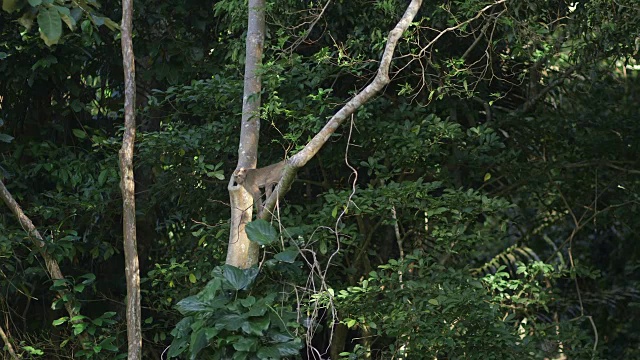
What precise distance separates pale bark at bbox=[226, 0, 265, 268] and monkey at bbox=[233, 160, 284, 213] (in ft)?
0.09

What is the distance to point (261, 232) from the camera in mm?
4801

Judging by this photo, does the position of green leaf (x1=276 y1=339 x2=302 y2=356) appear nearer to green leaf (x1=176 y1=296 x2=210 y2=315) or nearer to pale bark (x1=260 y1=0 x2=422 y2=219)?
green leaf (x1=176 y1=296 x2=210 y2=315)

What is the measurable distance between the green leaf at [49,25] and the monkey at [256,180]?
5.77 feet

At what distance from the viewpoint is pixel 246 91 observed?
5219 millimetres

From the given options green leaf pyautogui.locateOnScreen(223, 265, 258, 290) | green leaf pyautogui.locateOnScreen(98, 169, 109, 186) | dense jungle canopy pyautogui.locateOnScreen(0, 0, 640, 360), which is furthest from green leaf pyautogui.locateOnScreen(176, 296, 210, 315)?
green leaf pyautogui.locateOnScreen(98, 169, 109, 186)

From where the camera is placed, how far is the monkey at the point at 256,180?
4992mm

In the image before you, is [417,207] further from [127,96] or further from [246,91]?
[127,96]

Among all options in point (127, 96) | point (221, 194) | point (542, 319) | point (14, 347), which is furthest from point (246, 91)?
point (542, 319)

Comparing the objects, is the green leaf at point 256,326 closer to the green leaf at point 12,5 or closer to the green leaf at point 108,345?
the green leaf at point 108,345

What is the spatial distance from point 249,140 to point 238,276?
0.74 metres

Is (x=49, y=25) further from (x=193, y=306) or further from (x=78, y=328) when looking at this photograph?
(x=78, y=328)

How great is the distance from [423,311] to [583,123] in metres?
2.14

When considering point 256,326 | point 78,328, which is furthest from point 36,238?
point 256,326

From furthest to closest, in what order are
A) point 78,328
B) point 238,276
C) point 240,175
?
point 78,328, point 240,175, point 238,276
